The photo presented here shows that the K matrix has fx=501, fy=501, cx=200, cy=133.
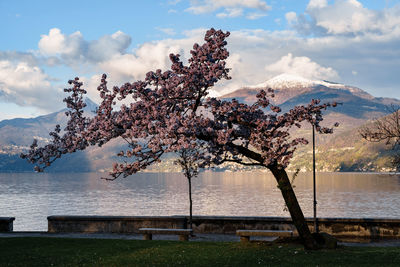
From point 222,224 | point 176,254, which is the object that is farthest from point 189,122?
point 222,224

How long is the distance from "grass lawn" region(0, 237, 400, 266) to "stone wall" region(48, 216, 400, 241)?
5.31 m

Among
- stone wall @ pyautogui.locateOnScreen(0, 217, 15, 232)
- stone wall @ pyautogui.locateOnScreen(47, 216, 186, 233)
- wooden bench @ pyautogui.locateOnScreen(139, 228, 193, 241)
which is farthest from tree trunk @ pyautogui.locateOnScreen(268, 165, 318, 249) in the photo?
stone wall @ pyautogui.locateOnScreen(0, 217, 15, 232)

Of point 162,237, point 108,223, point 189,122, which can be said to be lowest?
point 162,237

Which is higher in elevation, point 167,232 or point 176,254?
point 167,232

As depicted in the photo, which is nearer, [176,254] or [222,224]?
[176,254]

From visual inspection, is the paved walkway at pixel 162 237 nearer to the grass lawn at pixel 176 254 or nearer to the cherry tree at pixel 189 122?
the grass lawn at pixel 176 254

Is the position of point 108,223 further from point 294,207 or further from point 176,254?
point 294,207

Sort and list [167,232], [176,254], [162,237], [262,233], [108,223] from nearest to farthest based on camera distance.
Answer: [176,254] < [262,233] < [167,232] < [162,237] < [108,223]

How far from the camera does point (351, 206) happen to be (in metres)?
116

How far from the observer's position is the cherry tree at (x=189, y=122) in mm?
18625

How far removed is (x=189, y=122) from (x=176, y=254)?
5.67m

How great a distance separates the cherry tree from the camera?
18625mm

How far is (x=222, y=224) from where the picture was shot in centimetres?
2891

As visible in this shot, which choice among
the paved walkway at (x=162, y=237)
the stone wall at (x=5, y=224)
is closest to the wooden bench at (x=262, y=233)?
the paved walkway at (x=162, y=237)
